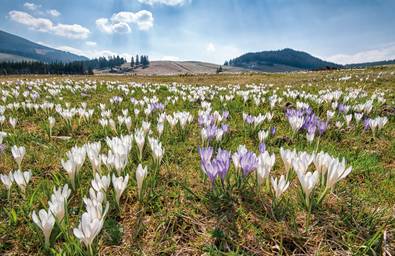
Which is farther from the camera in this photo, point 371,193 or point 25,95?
point 25,95

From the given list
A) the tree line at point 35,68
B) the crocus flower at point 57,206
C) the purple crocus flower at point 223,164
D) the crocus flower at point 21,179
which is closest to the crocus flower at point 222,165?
the purple crocus flower at point 223,164

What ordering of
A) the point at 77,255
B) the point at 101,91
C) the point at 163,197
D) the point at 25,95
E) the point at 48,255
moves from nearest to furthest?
the point at 77,255 → the point at 48,255 → the point at 163,197 → the point at 25,95 → the point at 101,91

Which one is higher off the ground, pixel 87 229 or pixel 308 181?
pixel 308 181

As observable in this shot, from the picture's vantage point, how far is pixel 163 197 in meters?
2.83

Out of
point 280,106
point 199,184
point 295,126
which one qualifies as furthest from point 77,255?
point 280,106

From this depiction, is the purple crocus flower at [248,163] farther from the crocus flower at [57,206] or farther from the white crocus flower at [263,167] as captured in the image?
the crocus flower at [57,206]

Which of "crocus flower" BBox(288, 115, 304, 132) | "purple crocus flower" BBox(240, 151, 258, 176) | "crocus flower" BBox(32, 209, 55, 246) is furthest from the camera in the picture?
"crocus flower" BBox(288, 115, 304, 132)

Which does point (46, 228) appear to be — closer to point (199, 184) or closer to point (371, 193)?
point (199, 184)

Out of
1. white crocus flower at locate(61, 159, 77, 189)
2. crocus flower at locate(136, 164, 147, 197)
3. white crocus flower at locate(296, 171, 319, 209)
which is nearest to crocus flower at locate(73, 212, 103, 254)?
crocus flower at locate(136, 164, 147, 197)

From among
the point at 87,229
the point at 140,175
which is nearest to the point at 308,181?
the point at 140,175

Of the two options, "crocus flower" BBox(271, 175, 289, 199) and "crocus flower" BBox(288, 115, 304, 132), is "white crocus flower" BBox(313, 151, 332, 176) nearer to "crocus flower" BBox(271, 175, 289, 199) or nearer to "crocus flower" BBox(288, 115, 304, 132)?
"crocus flower" BBox(271, 175, 289, 199)

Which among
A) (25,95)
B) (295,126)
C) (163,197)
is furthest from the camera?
(25,95)

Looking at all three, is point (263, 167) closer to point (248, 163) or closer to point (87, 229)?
point (248, 163)

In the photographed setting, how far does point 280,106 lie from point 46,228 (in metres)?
6.40
